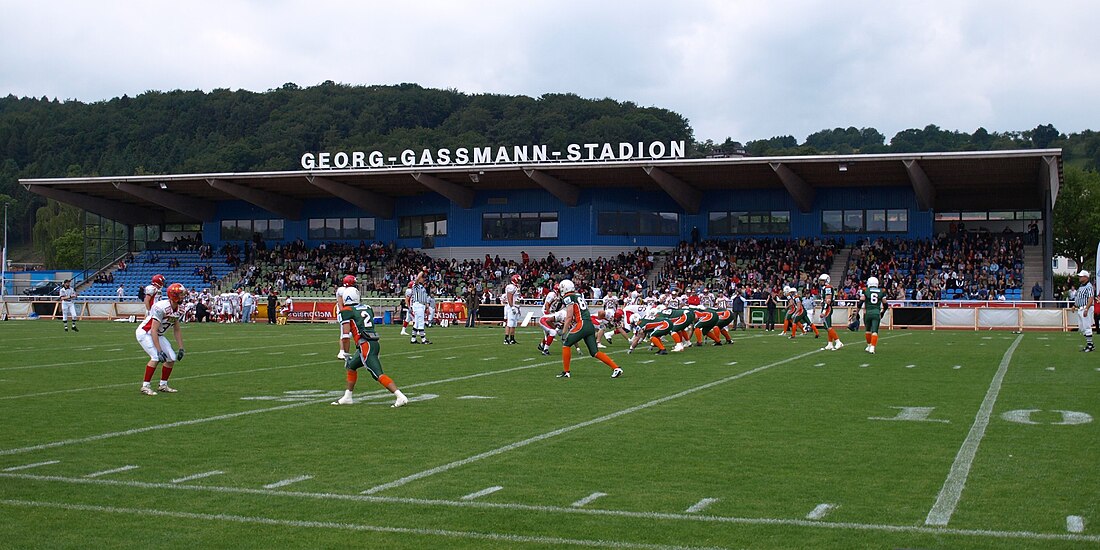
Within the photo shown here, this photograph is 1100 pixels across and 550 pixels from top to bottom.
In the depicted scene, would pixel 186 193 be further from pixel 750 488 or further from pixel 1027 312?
pixel 750 488

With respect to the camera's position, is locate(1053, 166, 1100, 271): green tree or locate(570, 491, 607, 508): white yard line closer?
locate(570, 491, 607, 508): white yard line

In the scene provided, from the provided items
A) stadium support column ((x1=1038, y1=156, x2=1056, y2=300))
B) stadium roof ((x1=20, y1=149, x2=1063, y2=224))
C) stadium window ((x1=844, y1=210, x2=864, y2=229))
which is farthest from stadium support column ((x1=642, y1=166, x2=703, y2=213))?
A: stadium support column ((x1=1038, y1=156, x2=1056, y2=300))

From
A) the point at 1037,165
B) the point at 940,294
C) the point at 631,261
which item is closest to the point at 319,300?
the point at 631,261

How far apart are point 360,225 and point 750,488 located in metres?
53.7

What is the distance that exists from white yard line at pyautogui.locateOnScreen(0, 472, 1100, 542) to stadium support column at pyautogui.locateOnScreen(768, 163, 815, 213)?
4184 cm

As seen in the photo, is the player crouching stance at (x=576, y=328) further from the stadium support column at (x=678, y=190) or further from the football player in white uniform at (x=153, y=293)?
the stadium support column at (x=678, y=190)

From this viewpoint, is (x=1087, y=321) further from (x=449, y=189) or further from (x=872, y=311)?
(x=449, y=189)

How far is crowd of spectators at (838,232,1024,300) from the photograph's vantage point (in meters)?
46.2

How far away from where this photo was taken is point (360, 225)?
60.9m

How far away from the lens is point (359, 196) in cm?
5709

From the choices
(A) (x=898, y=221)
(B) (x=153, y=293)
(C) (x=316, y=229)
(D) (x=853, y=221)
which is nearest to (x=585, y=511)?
(B) (x=153, y=293)

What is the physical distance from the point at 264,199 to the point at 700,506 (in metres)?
53.8

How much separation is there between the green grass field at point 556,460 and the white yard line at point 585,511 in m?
0.03

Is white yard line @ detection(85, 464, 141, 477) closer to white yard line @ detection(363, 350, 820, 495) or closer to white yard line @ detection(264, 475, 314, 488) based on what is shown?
white yard line @ detection(264, 475, 314, 488)
